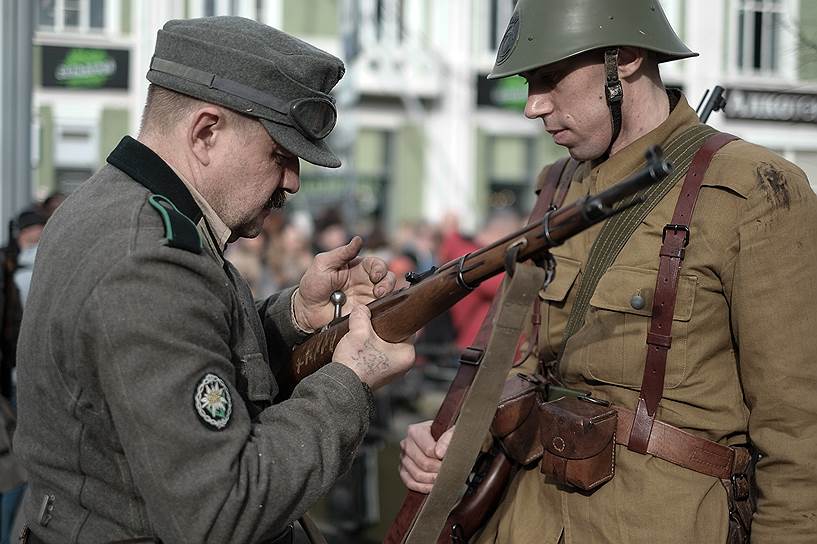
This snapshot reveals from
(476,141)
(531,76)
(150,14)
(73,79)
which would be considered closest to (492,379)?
(531,76)

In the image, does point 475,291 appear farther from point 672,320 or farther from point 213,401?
point 213,401

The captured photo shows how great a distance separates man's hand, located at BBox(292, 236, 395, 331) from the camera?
2.96 meters

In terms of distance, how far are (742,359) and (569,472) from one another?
524 mm

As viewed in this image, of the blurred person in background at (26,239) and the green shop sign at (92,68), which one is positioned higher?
the green shop sign at (92,68)

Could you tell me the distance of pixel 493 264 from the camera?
239cm

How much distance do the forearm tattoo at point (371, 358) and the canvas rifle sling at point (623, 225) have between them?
0.67 metres

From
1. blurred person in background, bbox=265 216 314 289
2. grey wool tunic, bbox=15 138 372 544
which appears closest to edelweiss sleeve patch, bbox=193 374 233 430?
grey wool tunic, bbox=15 138 372 544

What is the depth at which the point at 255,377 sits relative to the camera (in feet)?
7.57

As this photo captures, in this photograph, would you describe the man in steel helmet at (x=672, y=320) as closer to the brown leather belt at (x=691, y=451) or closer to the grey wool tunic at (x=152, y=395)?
the brown leather belt at (x=691, y=451)

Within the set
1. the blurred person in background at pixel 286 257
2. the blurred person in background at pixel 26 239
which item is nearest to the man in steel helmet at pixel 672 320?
the blurred person in background at pixel 26 239

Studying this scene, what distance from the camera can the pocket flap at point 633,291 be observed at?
2568 millimetres

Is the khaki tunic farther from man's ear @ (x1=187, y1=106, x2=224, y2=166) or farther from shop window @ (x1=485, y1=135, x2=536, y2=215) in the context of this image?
shop window @ (x1=485, y1=135, x2=536, y2=215)

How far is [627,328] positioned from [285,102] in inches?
42.3

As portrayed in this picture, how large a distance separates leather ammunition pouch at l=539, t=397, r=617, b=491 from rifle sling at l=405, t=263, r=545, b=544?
28cm
